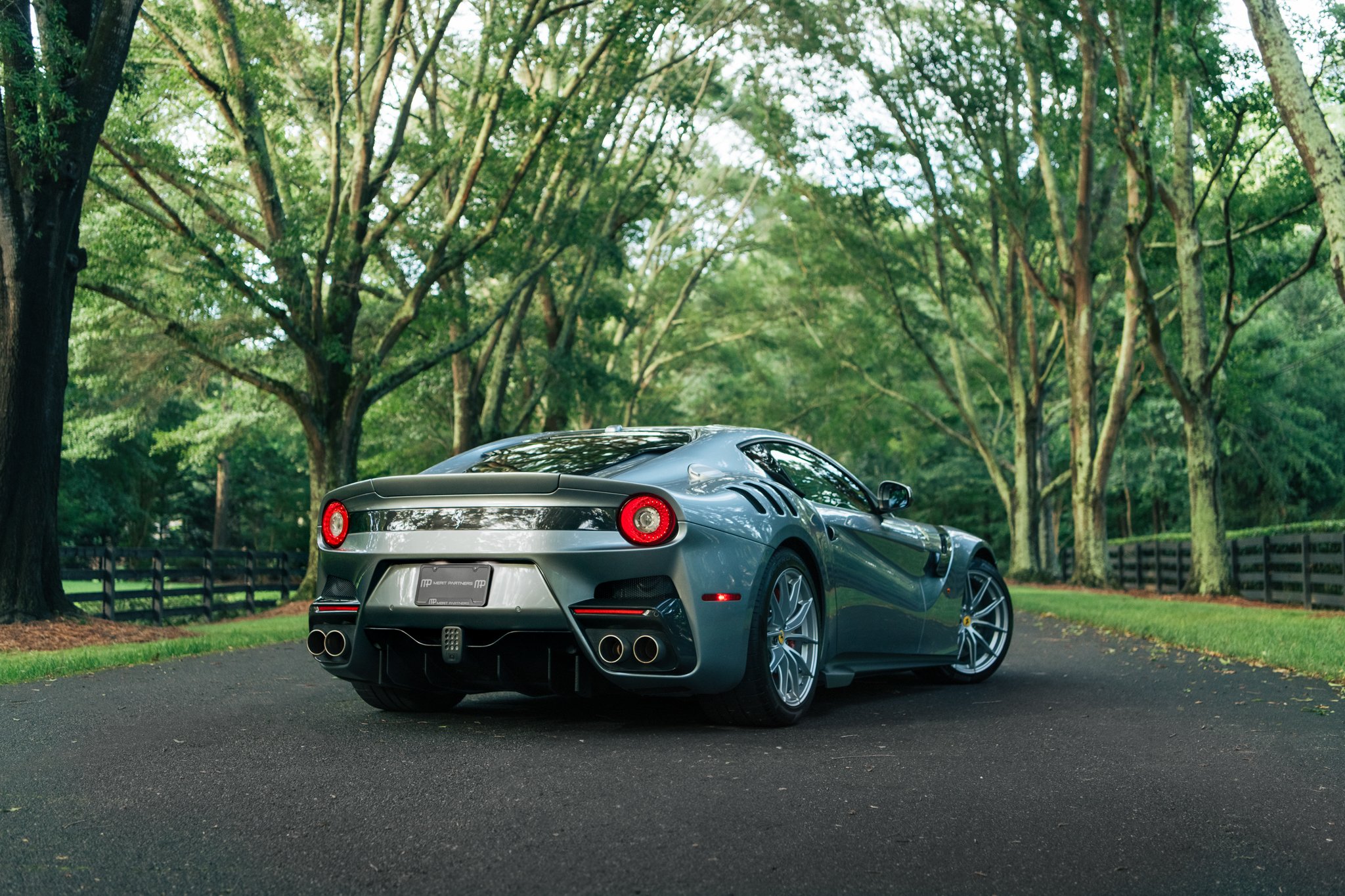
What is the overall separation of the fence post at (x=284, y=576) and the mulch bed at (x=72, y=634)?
10.7m

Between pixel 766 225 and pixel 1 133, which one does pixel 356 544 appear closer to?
pixel 1 133

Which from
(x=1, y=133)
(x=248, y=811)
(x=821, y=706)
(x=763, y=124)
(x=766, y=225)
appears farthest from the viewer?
(x=766, y=225)

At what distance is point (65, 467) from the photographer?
42.1 metres

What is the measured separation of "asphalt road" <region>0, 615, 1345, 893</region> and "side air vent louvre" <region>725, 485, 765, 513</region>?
1.05 meters

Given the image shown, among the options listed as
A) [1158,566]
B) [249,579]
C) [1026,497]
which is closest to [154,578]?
[249,579]

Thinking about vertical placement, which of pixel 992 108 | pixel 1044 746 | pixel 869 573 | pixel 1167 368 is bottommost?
pixel 1044 746

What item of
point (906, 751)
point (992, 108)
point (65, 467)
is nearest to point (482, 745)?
point (906, 751)

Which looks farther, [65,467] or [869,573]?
[65,467]

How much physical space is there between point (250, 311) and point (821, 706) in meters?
17.2

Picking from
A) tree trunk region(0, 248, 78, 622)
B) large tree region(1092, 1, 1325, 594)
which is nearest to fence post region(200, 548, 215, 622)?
tree trunk region(0, 248, 78, 622)

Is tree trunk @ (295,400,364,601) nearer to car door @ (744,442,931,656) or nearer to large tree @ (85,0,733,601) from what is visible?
large tree @ (85,0,733,601)

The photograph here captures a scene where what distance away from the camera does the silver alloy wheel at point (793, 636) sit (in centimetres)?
621

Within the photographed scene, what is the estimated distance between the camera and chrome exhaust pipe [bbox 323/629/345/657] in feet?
20.0

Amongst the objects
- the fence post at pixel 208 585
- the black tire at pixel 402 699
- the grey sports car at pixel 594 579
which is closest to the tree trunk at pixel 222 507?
the fence post at pixel 208 585
